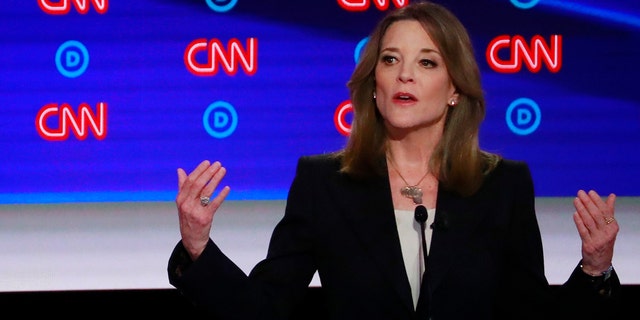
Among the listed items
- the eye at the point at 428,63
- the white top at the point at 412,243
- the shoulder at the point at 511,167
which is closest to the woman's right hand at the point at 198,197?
the white top at the point at 412,243

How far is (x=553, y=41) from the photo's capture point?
3.04 m

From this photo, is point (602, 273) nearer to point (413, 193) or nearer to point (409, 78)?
point (413, 193)

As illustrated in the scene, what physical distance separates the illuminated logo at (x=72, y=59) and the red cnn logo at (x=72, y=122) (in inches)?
3.9

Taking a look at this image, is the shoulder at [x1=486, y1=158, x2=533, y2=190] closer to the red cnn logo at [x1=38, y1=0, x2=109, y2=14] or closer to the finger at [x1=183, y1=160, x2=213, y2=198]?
the finger at [x1=183, y1=160, x2=213, y2=198]

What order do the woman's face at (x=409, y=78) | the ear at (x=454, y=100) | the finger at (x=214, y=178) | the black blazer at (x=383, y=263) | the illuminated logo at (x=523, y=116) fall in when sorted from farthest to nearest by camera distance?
the illuminated logo at (x=523, y=116)
the ear at (x=454, y=100)
the woman's face at (x=409, y=78)
the black blazer at (x=383, y=263)
the finger at (x=214, y=178)

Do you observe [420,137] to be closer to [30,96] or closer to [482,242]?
[482,242]

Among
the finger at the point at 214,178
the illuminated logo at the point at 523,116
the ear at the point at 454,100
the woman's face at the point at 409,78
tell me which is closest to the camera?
the finger at the point at 214,178

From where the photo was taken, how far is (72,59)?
3037 mm

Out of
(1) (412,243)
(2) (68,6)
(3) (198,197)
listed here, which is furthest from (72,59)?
(1) (412,243)

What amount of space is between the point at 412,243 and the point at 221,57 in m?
1.17

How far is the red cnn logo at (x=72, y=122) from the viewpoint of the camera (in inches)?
119

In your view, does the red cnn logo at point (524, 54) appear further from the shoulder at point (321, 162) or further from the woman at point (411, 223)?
the shoulder at point (321, 162)

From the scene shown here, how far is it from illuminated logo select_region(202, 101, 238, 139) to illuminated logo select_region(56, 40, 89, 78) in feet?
1.31

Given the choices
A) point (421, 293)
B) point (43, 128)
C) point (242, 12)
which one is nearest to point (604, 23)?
point (242, 12)
